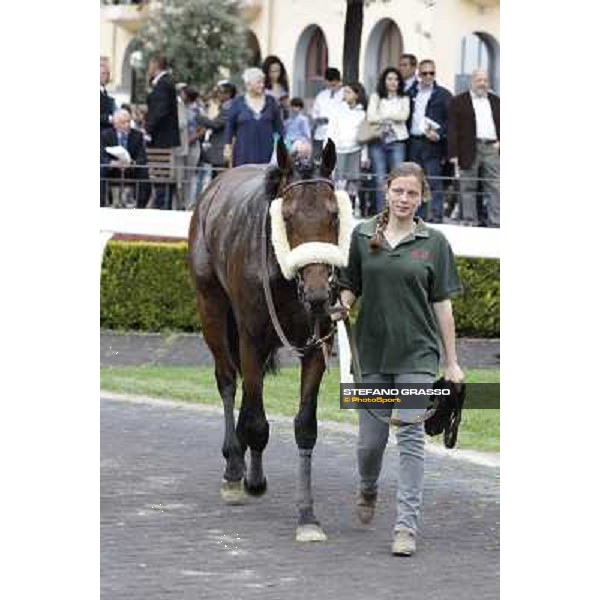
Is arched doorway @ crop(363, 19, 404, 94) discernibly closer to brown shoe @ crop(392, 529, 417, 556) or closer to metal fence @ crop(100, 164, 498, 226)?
metal fence @ crop(100, 164, 498, 226)

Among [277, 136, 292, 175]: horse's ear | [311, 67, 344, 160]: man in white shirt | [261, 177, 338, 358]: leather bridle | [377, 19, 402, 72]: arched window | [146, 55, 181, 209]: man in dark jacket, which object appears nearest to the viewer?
[277, 136, 292, 175]: horse's ear

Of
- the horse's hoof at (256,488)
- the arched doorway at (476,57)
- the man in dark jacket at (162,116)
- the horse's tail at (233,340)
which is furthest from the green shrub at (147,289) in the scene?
the horse's hoof at (256,488)

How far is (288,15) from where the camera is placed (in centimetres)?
3431

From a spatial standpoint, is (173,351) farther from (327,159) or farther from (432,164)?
(327,159)

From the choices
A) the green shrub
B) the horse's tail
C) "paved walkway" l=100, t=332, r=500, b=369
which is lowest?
"paved walkway" l=100, t=332, r=500, b=369

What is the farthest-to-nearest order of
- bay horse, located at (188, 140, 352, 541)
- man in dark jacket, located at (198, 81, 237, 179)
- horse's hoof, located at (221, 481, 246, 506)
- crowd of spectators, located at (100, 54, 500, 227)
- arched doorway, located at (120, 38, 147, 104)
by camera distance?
arched doorway, located at (120, 38, 147, 104), man in dark jacket, located at (198, 81, 237, 179), crowd of spectators, located at (100, 54, 500, 227), horse's hoof, located at (221, 481, 246, 506), bay horse, located at (188, 140, 352, 541)

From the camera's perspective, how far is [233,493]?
9781mm

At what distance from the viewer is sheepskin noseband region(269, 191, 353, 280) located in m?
8.48

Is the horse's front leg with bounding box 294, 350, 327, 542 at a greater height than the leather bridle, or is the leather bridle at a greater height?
the leather bridle

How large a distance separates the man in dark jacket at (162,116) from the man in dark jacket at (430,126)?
9.93ft

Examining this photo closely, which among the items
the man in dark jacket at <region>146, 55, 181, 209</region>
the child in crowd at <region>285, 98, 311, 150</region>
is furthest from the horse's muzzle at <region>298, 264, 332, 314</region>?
the man in dark jacket at <region>146, 55, 181, 209</region>

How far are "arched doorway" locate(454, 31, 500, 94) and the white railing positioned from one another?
7898 mm
